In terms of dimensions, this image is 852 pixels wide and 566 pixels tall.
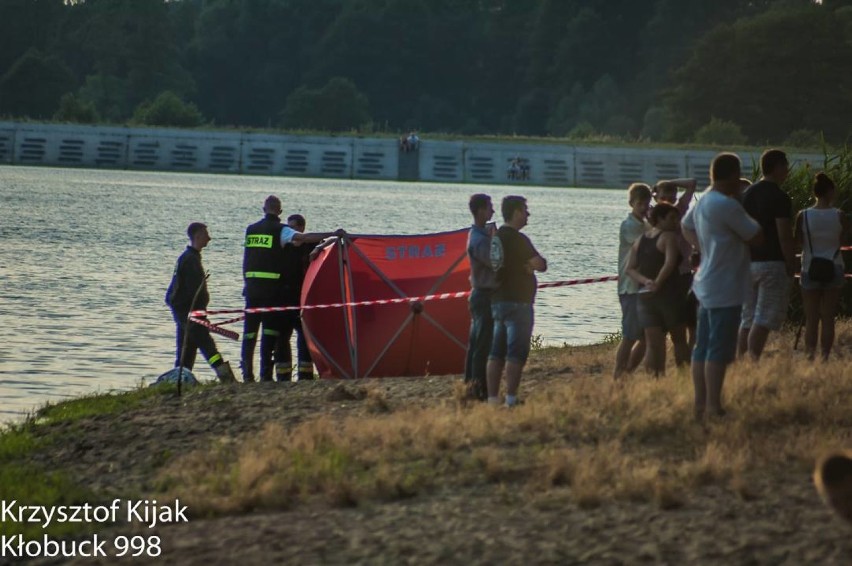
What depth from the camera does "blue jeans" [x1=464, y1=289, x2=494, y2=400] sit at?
42.9 feet

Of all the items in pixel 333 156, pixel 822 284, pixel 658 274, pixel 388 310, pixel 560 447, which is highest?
pixel 333 156

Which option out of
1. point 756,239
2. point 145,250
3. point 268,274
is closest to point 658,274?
point 756,239

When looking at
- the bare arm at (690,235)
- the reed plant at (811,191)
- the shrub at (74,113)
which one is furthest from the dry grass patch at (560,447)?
the shrub at (74,113)

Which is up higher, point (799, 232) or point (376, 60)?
point (376, 60)

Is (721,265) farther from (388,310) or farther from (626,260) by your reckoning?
(388,310)

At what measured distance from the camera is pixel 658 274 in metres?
12.7

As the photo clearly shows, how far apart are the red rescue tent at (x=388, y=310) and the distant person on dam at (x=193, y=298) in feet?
3.03

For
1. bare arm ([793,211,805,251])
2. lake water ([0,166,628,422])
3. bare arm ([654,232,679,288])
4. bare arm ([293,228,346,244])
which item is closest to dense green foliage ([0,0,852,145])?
lake water ([0,166,628,422])

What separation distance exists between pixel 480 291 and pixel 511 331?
24.2 inches

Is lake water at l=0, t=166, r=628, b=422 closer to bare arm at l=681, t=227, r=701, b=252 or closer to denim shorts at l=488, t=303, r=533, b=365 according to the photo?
denim shorts at l=488, t=303, r=533, b=365

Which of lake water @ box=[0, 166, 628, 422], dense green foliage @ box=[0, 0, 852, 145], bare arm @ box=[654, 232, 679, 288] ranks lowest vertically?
lake water @ box=[0, 166, 628, 422]

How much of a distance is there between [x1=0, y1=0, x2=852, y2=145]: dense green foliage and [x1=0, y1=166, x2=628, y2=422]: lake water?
3656 centimetres

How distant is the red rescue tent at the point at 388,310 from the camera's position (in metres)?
17.0

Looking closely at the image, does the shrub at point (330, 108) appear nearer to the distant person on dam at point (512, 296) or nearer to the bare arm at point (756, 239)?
the distant person on dam at point (512, 296)
